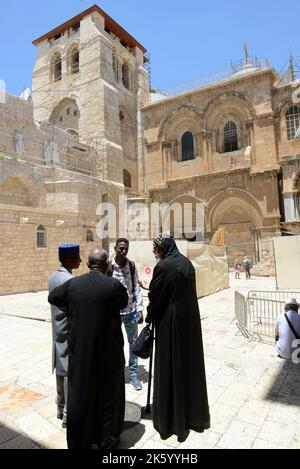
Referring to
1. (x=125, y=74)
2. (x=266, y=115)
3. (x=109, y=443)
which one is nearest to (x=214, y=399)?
(x=109, y=443)

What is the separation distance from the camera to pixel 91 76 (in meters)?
26.2

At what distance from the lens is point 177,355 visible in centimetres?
275

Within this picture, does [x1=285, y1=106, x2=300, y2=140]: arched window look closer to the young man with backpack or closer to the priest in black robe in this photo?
the young man with backpack

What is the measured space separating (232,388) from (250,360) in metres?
1.14

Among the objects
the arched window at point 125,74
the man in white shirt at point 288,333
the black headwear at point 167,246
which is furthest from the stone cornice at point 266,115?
the black headwear at point 167,246

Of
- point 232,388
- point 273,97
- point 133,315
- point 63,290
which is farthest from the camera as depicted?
point 273,97

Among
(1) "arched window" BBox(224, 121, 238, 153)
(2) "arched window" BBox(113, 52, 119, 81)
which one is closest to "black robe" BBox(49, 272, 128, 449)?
(1) "arched window" BBox(224, 121, 238, 153)

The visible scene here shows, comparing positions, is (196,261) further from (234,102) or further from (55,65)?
(55,65)

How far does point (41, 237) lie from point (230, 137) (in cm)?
1551

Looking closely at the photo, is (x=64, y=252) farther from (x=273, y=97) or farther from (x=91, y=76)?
(x=91, y=76)

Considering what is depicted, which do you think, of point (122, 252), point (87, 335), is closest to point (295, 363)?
point (122, 252)

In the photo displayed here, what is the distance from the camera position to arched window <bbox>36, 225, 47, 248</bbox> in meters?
14.7

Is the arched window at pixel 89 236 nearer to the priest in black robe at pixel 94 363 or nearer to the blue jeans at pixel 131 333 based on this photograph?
the blue jeans at pixel 131 333
